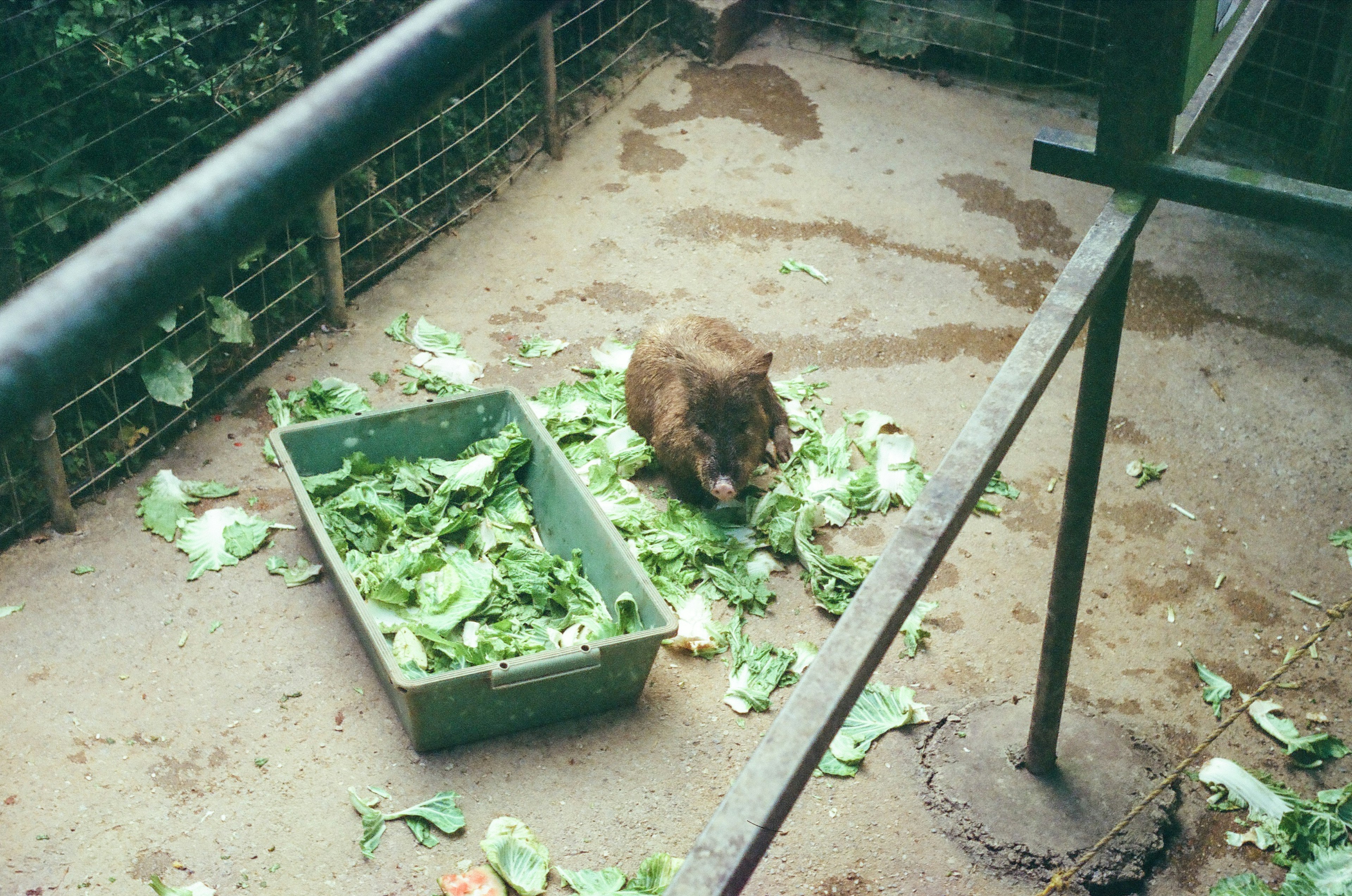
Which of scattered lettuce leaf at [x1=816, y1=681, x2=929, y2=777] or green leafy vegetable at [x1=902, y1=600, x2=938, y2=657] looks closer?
scattered lettuce leaf at [x1=816, y1=681, x2=929, y2=777]

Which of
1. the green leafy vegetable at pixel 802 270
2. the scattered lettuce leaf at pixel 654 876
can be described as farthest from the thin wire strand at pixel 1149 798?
the green leafy vegetable at pixel 802 270

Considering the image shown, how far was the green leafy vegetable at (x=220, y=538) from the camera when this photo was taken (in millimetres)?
→ 5535

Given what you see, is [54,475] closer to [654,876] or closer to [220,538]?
[220,538]

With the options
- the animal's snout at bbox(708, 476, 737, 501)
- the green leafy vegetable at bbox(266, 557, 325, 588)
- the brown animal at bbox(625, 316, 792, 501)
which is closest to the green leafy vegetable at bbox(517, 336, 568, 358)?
the brown animal at bbox(625, 316, 792, 501)

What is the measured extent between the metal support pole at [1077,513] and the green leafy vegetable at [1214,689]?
2.67 ft

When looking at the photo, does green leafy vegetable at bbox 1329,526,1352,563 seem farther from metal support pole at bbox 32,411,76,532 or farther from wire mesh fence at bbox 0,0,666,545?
Result: metal support pole at bbox 32,411,76,532

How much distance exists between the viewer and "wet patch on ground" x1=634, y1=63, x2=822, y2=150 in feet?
30.1

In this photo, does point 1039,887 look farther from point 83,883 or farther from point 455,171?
point 455,171

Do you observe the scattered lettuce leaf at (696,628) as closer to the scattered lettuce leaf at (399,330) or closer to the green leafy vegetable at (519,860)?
the green leafy vegetable at (519,860)

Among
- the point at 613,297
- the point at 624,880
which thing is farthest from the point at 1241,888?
the point at 613,297

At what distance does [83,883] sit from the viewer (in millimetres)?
4258

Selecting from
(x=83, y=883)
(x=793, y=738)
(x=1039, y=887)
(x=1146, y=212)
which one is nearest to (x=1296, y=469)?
(x=1039, y=887)

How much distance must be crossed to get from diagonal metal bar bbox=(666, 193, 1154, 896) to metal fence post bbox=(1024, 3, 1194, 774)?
19 cm

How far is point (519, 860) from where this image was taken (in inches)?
171
